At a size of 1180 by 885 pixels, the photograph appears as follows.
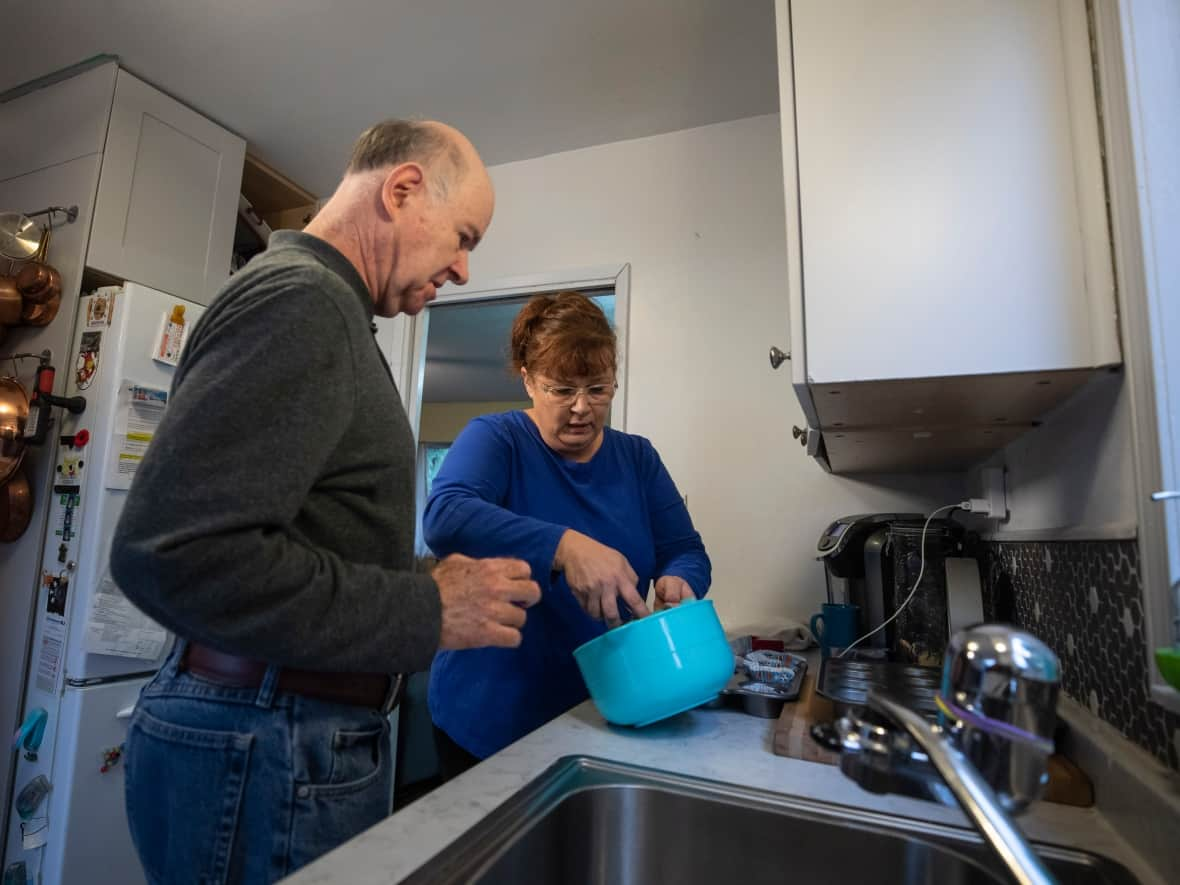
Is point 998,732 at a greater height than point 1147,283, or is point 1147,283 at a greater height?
point 1147,283

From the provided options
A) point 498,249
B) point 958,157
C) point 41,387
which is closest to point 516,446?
point 958,157

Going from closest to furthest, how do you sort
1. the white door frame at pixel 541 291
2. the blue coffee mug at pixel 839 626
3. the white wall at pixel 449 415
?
the blue coffee mug at pixel 839 626
the white door frame at pixel 541 291
the white wall at pixel 449 415

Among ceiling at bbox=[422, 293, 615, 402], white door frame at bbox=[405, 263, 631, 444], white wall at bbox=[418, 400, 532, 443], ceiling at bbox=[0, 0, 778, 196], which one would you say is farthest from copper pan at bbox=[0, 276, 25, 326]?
white wall at bbox=[418, 400, 532, 443]

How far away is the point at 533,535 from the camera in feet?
3.10

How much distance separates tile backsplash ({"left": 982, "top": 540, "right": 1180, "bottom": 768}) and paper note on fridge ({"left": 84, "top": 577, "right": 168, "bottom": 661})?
1.95 meters

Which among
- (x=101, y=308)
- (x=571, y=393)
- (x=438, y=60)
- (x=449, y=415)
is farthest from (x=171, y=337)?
(x=449, y=415)

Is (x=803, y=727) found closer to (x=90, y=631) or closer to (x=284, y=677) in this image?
(x=284, y=677)

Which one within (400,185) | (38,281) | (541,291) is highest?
(541,291)

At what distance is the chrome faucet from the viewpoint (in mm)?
335

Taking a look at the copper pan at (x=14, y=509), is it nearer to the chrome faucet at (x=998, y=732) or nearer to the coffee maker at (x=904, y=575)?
the coffee maker at (x=904, y=575)

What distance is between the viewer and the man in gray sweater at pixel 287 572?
54 cm

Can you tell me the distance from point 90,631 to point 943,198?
6.73 ft

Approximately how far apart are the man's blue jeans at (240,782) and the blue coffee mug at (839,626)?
1127 millimetres

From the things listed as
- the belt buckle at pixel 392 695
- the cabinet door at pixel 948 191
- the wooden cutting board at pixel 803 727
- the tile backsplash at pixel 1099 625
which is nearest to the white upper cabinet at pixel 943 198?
the cabinet door at pixel 948 191
